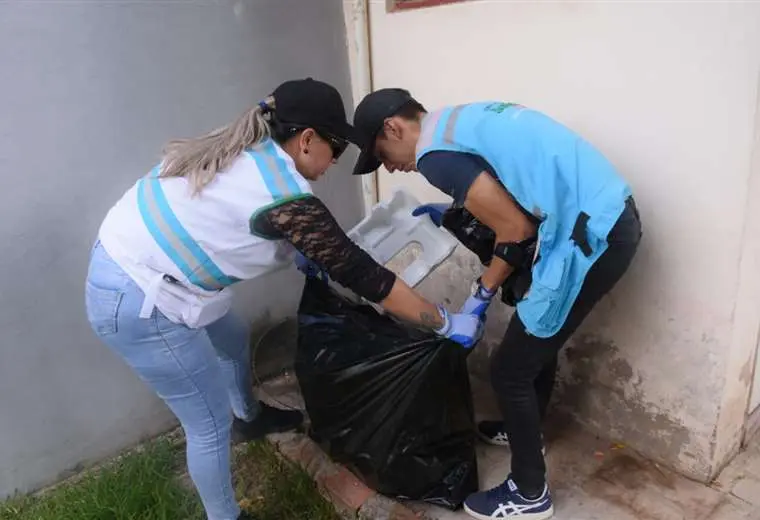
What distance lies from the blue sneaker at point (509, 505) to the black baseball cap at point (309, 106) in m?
1.29

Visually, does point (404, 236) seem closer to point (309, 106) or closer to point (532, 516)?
point (309, 106)

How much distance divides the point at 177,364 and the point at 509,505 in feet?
3.77

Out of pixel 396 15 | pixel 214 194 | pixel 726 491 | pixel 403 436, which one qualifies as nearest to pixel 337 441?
pixel 403 436

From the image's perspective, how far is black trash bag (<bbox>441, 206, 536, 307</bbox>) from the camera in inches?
75.0

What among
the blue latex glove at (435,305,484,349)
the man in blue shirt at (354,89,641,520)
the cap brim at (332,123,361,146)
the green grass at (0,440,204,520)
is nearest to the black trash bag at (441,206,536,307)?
the man in blue shirt at (354,89,641,520)

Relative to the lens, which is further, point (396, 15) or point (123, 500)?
point (396, 15)

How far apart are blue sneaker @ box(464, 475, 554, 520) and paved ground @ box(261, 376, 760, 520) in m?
0.06

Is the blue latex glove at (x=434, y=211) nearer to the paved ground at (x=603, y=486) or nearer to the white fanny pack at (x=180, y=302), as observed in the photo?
the white fanny pack at (x=180, y=302)

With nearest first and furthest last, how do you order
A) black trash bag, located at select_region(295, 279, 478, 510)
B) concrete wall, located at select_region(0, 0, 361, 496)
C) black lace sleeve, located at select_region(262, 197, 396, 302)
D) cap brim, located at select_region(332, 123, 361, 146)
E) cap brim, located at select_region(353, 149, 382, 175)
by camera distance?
black lace sleeve, located at select_region(262, 197, 396, 302) → cap brim, located at select_region(332, 123, 361, 146) → cap brim, located at select_region(353, 149, 382, 175) → black trash bag, located at select_region(295, 279, 478, 510) → concrete wall, located at select_region(0, 0, 361, 496)

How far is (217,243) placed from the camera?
1736 millimetres

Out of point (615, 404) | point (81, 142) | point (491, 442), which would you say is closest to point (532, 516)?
point (491, 442)

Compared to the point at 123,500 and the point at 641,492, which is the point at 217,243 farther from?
the point at 641,492

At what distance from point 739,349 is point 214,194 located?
168 centimetres

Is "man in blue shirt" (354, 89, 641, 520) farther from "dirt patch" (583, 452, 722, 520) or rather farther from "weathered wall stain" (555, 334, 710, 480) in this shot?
"dirt patch" (583, 452, 722, 520)
